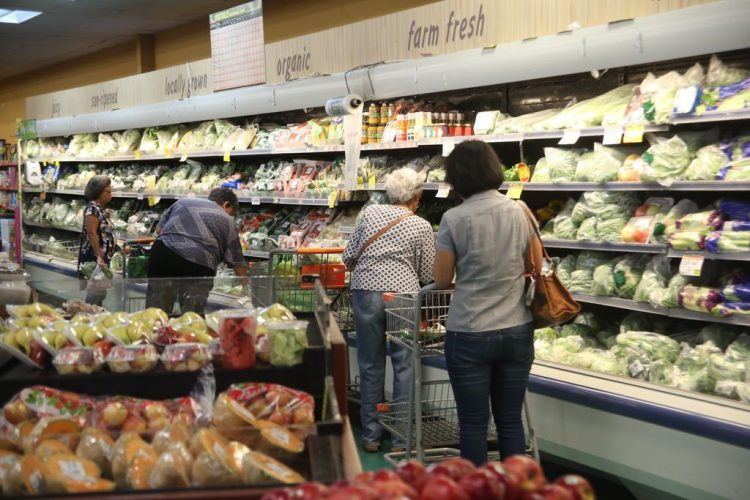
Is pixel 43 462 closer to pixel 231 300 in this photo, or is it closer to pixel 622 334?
pixel 231 300

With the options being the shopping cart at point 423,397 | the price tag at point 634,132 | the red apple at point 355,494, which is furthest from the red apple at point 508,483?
the price tag at point 634,132

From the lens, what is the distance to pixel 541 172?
16.4 feet

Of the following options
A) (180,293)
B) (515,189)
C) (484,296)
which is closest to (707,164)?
(515,189)

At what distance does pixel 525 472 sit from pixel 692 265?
2631mm

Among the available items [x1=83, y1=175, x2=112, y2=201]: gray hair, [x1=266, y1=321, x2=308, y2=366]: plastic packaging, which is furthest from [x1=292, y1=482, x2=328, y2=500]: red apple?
[x1=83, y1=175, x2=112, y2=201]: gray hair

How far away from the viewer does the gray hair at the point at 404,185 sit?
501cm

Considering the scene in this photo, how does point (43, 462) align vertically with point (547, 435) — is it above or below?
above

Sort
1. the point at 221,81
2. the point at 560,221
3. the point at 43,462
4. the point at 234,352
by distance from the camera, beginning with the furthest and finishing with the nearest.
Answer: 1. the point at 221,81
2. the point at 560,221
3. the point at 234,352
4. the point at 43,462

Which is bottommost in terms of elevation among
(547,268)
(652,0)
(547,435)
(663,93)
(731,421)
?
(547,435)

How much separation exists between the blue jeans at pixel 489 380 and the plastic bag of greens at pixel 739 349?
104 centimetres

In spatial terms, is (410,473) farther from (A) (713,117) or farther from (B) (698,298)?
(A) (713,117)

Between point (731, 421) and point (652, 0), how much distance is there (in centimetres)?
197

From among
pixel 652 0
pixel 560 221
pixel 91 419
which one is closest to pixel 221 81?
pixel 560 221

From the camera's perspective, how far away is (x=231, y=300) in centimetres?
353
